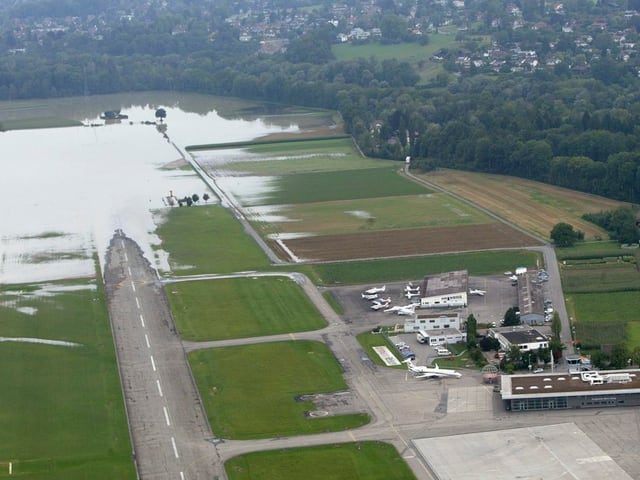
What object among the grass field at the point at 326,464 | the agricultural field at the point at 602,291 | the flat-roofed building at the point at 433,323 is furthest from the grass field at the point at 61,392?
the agricultural field at the point at 602,291

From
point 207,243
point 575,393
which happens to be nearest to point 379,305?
point 575,393

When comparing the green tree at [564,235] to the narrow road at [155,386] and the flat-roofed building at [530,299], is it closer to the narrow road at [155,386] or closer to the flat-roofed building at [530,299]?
the flat-roofed building at [530,299]

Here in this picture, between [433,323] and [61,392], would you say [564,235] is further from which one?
[61,392]

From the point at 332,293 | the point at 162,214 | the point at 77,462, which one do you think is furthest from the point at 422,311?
the point at 162,214

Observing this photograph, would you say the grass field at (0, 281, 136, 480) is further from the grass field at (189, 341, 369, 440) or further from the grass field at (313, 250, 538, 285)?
the grass field at (313, 250, 538, 285)

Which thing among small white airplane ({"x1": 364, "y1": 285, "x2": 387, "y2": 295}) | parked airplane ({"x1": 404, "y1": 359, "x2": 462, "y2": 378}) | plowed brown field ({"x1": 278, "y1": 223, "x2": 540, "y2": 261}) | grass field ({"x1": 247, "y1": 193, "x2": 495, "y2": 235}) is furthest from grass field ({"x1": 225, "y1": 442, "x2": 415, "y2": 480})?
grass field ({"x1": 247, "y1": 193, "x2": 495, "y2": 235})

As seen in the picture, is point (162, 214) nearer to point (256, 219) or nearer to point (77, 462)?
point (256, 219)
